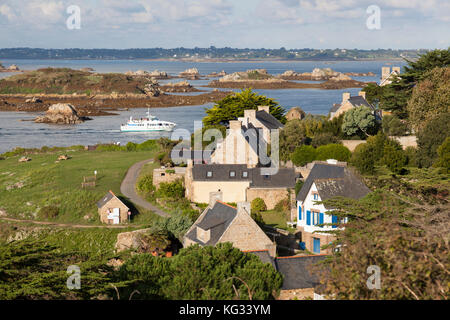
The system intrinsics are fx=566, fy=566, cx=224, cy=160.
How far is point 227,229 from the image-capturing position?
27984mm

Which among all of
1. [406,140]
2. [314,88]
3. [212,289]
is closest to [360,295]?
[212,289]

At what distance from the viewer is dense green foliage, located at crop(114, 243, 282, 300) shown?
55.6 feet

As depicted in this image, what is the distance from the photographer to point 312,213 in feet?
110

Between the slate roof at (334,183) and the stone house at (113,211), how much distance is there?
13.1m

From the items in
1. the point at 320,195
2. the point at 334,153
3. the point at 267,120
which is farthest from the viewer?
the point at 267,120

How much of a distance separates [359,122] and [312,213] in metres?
19.8

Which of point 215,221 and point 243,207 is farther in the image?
point 215,221

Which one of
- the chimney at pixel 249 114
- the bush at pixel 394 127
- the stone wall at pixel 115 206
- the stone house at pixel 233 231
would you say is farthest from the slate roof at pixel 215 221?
the bush at pixel 394 127

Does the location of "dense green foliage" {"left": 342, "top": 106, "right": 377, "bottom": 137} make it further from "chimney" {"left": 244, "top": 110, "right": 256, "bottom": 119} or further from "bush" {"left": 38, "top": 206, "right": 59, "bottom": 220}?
"bush" {"left": 38, "top": 206, "right": 59, "bottom": 220}

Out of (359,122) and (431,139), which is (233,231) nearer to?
(431,139)

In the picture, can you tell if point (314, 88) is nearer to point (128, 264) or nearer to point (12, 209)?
point (12, 209)

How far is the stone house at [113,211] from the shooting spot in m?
40.2

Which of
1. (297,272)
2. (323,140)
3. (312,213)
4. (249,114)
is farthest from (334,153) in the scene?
(297,272)
